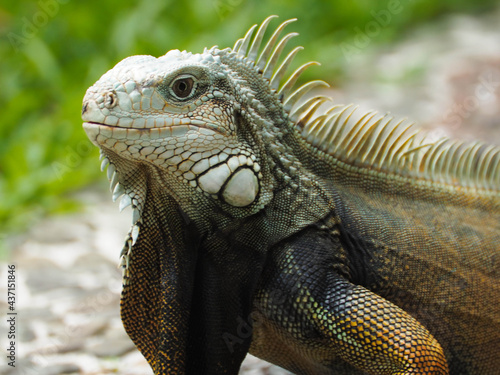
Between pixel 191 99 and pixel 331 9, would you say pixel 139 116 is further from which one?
pixel 331 9

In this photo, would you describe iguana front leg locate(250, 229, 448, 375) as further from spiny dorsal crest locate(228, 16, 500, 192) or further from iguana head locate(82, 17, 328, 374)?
spiny dorsal crest locate(228, 16, 500, 192)

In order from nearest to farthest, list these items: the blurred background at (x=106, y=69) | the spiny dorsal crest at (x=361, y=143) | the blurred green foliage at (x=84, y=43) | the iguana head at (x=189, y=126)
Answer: the iguana head at (x=189, y=126) → the spiny dorsal crest at (x=361, y=143) → the blurred background at (x=106, y=69) → the blurred green foliage at (x=84, y=43)

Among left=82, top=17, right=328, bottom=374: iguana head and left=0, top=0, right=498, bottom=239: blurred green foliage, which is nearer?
left=82, top=17, right=328, bottom=374: iguana head

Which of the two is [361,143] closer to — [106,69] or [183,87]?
[183,87]

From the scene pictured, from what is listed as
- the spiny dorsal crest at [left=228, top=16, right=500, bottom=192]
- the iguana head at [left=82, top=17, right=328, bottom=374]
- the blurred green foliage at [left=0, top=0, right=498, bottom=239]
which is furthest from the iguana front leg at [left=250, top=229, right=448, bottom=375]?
the blurred green foliage at [left=0, top=0, right=498, bottom=239]

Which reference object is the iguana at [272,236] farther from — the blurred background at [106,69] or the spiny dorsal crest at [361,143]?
the blurred background at [106,69]

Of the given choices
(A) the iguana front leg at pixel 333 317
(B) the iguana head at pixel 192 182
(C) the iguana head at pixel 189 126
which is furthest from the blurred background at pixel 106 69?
(C) the iguana head at pixel 189 126

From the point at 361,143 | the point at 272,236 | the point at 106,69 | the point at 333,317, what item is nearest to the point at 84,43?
the point at 106,69
